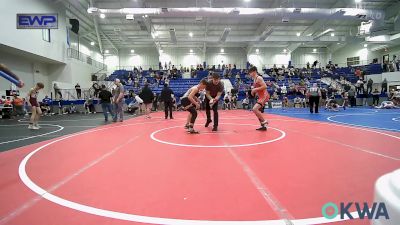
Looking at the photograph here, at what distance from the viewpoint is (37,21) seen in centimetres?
1255

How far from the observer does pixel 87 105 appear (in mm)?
20469

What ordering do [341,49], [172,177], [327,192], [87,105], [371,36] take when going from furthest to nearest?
[341,49] < [371,36] < [87,105] < [172,177] < [327,192]

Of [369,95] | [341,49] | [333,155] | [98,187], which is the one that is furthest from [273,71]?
[98,187]

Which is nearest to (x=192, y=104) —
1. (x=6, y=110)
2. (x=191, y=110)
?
(x=191, y=110)

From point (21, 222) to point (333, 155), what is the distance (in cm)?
398

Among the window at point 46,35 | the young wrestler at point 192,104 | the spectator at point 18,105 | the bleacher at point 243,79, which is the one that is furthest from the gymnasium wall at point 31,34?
the young wrestler at point 192,104

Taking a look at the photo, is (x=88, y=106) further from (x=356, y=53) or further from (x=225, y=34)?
(x=356, y=53)

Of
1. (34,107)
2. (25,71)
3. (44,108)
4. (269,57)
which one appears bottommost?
(44,108)

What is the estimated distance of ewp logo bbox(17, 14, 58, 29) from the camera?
1200 centimetres

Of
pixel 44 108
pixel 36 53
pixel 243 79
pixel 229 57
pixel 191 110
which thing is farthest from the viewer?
pixel 229 57

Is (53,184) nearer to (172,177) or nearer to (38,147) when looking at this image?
(172,177)

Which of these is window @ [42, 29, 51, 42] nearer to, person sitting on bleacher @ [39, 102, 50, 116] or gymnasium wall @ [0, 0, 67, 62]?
gymnasium wall @ [0, 0, 67, 62]

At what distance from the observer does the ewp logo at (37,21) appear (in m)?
12.0

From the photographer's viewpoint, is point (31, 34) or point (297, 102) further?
point (297, 102)
